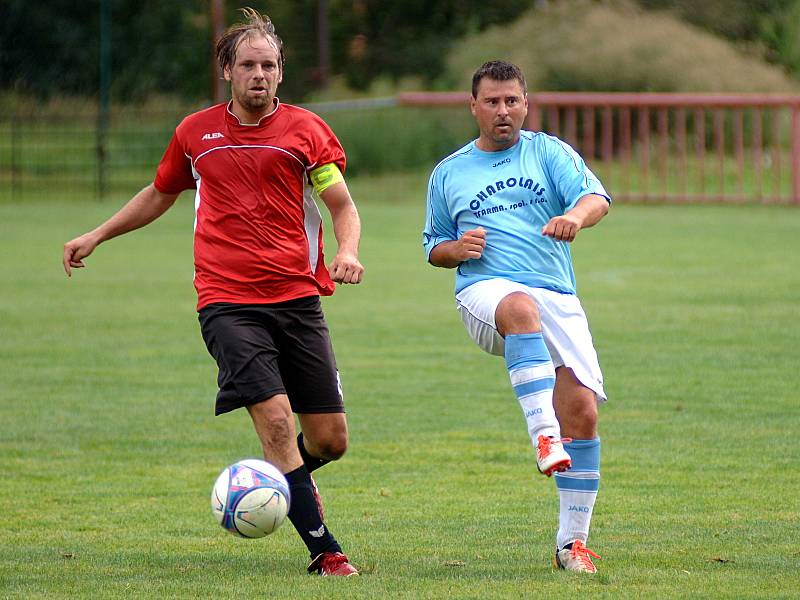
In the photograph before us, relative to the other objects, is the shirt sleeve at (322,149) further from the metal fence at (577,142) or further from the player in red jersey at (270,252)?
the metal fence at (577,142)

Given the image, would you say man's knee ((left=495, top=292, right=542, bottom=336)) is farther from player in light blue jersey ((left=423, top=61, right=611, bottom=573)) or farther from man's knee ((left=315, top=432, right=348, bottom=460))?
man's knee ((left=315, top=432, right=348, bottom=460))

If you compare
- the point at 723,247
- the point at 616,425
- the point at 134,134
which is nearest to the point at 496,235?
the point at 616,425

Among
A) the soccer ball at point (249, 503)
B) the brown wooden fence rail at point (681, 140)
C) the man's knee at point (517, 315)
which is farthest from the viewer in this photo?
the brown wooden fence rail at point (681, 140)

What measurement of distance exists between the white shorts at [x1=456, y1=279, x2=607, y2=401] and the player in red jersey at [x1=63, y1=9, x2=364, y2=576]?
57 cm

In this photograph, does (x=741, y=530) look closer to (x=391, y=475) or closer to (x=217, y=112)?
(x=391, y=475)

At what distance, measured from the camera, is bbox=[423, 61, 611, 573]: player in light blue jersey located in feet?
19.9

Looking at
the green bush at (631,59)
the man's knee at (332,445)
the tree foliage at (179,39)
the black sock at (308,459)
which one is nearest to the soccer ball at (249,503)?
the man's knee at (332,445)

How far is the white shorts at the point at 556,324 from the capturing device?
20.1 feet

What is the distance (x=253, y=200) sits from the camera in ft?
20.4

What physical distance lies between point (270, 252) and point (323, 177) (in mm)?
382

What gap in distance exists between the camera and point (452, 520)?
734 cm

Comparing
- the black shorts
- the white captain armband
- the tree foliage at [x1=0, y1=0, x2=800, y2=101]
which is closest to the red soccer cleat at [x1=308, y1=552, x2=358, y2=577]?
the black shorts

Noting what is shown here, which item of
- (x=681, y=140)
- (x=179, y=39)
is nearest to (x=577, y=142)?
(x=681, y=140)

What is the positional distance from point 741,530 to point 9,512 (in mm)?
3591
